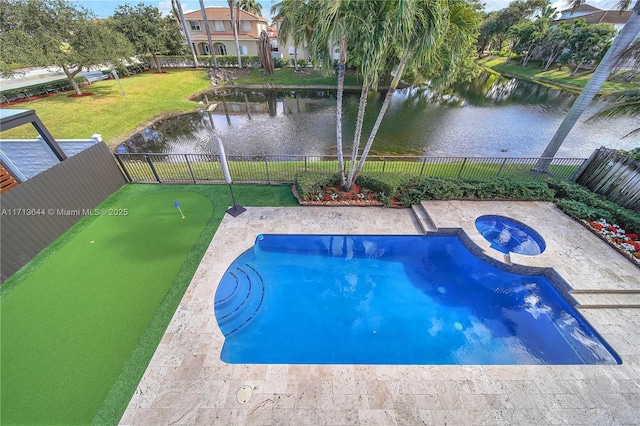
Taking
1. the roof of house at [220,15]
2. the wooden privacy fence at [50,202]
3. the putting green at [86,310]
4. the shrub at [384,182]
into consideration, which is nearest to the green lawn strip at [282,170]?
the shrub at [384,182]

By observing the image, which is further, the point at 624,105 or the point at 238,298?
the point at 624,105

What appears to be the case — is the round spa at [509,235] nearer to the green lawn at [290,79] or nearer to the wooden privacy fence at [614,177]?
the wooden privacy fence at [614,177]

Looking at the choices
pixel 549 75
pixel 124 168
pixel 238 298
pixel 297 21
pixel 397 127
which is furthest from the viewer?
pixel 549 75

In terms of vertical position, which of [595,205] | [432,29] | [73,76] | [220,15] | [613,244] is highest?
[220,15]

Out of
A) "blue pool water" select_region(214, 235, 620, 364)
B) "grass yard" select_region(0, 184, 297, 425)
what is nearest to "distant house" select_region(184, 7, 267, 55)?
"grass yard" select_region(0, 184, 297, 425)

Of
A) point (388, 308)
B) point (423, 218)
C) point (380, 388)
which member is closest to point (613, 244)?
point (423, 218)

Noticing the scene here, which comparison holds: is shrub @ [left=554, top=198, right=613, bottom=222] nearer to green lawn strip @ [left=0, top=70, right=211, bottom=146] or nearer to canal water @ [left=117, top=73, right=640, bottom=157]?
canal water @ [left=117, top=73, right=640, bottom=157]

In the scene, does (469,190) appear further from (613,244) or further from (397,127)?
(397,127)
